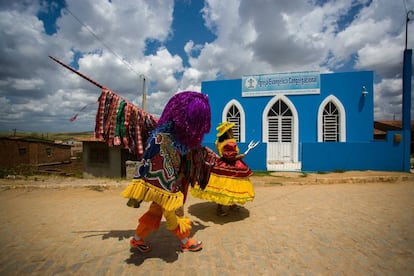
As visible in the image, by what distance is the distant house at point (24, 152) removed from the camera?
18.4 meters

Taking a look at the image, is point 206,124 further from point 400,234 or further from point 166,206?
point 400,234

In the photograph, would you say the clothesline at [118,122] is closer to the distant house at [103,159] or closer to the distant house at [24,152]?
the distant house at [103,159]

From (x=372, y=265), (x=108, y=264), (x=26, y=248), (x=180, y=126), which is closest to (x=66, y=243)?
(x=26, y=248)

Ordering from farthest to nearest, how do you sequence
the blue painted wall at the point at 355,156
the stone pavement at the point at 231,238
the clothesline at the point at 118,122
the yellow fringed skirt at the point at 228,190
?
1. the blue painted wall at the point at 355,156
2. the yellow fringed skirt at the point at 228,190
3. the clothesline at the point at 118,122
4. the stone pavement at the point at 231,238

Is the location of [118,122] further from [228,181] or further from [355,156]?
[355,156]

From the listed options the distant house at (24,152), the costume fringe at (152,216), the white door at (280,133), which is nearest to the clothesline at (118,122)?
the costume fringe at (152,216)

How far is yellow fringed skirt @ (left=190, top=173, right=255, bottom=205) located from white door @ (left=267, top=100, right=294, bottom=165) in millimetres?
7739

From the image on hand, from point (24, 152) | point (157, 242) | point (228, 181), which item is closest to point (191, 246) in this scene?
point (157, 242)

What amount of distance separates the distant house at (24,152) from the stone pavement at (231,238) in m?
18.0

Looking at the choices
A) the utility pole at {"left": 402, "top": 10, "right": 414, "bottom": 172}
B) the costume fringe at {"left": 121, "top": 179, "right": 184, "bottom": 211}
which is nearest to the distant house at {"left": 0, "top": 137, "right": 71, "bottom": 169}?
the costume fringe at {"left": 121, "top": 179, "right": 184, "bottom": 211}

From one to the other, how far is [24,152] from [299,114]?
23.0 metres

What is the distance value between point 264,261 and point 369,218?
2.40m

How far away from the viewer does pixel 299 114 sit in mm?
11039

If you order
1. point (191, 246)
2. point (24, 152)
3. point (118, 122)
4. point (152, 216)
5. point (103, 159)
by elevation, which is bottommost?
point (103, 159)
